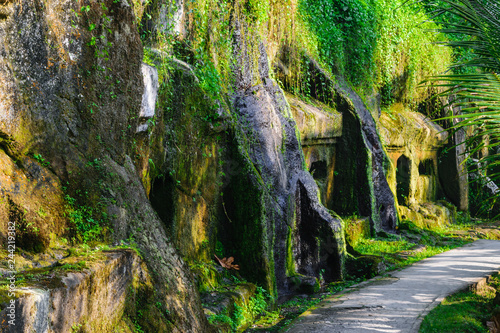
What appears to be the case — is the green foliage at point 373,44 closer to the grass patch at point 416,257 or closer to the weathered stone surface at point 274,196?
the weathered stone surface at point 274,196

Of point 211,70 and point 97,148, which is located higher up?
point 211,70

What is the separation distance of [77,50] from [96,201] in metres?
1.29

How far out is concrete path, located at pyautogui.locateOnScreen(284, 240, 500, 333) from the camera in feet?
17.5

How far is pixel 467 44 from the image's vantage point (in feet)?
13.7

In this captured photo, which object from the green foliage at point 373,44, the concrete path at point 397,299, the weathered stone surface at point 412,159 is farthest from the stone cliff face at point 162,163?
the weathered stone surface at point 412,159

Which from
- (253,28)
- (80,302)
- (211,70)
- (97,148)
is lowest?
(80,302)

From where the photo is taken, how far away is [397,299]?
6.31 metres

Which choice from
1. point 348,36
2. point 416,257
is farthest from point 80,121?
point 348,36

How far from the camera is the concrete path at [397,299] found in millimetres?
5328

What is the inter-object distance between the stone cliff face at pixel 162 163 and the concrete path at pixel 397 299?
109 cm

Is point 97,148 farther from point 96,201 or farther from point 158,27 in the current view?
point 158,27

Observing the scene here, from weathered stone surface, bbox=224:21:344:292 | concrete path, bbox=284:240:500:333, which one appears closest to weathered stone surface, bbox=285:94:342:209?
weathered stone surface, bbox=224:21:344:292

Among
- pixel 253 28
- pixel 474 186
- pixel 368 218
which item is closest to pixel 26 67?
pixel 253 28

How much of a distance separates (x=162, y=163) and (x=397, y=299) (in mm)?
3553
